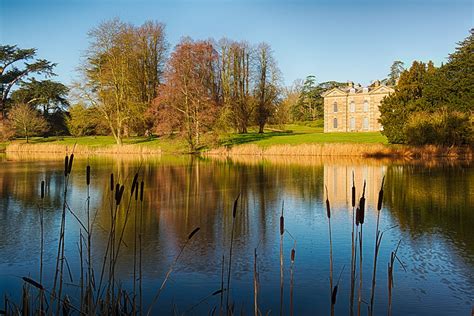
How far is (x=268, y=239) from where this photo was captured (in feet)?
26.9

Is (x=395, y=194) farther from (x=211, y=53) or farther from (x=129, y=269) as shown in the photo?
(x=211, y=53)

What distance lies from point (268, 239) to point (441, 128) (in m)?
22.3

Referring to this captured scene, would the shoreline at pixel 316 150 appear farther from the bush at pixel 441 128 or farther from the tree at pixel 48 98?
the tree at pixel 48 98

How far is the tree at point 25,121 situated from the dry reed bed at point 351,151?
20.0 metres

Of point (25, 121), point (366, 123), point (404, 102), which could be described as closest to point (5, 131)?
point (25, 121)

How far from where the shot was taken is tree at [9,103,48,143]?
1697 inches

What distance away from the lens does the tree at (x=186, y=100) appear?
32.9 m

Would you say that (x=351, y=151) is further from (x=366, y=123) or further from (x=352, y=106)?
(x=352, y=106)

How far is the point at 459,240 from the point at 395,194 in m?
5.52

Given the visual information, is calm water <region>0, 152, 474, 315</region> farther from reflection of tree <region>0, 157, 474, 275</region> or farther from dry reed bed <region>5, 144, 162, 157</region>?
dry reed bed <region>5, 144, 162, 157</region>

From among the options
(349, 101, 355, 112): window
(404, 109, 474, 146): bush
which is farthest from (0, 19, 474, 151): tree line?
(349, 101, 355, 112): window

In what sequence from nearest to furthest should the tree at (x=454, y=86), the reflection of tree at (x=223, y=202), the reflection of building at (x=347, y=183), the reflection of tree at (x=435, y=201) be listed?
the reflection of tree at (x=223, y=202) < the reflection of tree at (x=435, y=201) < the reflection of building at (x=347, y=183) < the tree at (x=454, y=86)

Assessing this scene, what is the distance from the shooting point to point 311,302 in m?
5.36

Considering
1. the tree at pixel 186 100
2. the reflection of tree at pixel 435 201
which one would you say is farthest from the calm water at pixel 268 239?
the tree at pixel 186 100
